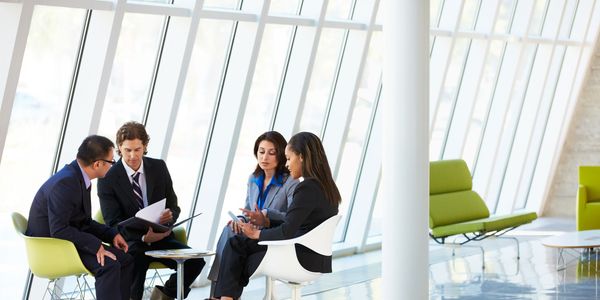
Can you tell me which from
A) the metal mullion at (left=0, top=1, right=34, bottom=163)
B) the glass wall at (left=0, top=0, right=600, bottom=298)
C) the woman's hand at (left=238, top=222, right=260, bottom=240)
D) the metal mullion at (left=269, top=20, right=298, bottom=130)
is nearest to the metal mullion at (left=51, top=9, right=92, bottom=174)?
the glass wall at (left=0, top=0, right=600, bottom=298)

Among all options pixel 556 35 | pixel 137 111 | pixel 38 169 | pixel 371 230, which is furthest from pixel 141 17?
pixel 556 35

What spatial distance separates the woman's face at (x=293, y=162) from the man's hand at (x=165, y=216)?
870mm

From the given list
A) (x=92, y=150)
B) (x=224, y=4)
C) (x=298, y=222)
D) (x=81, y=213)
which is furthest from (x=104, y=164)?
(x=224, y=4)

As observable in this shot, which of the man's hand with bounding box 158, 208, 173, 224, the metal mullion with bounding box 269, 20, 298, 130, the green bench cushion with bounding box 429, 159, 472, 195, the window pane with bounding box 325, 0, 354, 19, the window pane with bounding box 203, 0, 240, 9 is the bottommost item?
the man's hand with bounding box 158, 208, 173, 224

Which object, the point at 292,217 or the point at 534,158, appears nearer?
the point at 292,217

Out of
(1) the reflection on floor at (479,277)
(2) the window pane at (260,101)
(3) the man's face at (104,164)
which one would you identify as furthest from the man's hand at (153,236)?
(2) the window pane at (260,101)

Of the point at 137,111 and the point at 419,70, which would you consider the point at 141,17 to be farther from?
the point at 419,70

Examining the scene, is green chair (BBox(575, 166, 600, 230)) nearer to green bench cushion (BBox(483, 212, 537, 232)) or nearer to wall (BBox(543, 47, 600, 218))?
green bench cushion (BBox(483, 212, 537, 232))

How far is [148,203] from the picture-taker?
7.00 meters

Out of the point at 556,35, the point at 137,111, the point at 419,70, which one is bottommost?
the point at 137,111

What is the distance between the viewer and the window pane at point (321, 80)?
34.4ft

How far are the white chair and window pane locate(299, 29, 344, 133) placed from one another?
4.27 metres

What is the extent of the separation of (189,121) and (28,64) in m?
1.77

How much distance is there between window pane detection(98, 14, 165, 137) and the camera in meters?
8.21
